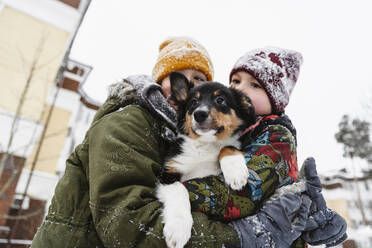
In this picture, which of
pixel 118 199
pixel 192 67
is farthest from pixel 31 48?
pixel 118 199

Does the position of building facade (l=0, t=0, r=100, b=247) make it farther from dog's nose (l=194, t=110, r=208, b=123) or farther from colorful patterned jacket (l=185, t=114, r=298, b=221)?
colorful patterned jacket (l=185, t=114, r=298, b=221)

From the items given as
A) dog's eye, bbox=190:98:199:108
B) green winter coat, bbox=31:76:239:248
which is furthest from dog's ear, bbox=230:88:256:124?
green winter coat, bbox=31:76:239:248

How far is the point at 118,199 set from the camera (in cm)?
135

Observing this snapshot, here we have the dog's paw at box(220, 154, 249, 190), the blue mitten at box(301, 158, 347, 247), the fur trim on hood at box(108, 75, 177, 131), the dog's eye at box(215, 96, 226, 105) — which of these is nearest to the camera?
the dog's paw at box(220, 154, 249, 190)

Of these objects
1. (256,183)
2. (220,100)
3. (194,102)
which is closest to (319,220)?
(256,183)

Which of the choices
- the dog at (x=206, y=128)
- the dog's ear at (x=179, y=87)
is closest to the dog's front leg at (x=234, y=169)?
the dog at (x=206, y=128)

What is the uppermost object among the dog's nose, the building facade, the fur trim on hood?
the fur trim on hood

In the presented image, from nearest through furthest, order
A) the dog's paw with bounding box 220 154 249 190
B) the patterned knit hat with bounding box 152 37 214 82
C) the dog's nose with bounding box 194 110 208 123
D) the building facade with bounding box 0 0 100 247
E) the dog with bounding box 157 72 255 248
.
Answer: the dog's paw with bounding box 220 154 249 190
the dog with bounding box 157 72 255 248
the dog's nose with bounding box 194 110 208 123
the patterned knit hat with bounding box 152 37 214 82
the building facade with bounding box 0 0 100 247

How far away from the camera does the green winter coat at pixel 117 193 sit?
4.31ft

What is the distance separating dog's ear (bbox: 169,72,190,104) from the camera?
2371 mm

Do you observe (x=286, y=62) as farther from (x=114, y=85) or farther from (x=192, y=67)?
(x=114, y=85)

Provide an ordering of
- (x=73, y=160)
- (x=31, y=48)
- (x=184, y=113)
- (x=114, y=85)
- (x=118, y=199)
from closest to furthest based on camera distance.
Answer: (x=118, y=199)
(x=73, y=160)
(x=114, y=85)
(x=184, y=113)
(x=31, y=48)

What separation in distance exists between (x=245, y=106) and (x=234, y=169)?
36.0 inches

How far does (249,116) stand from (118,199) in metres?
1.58
